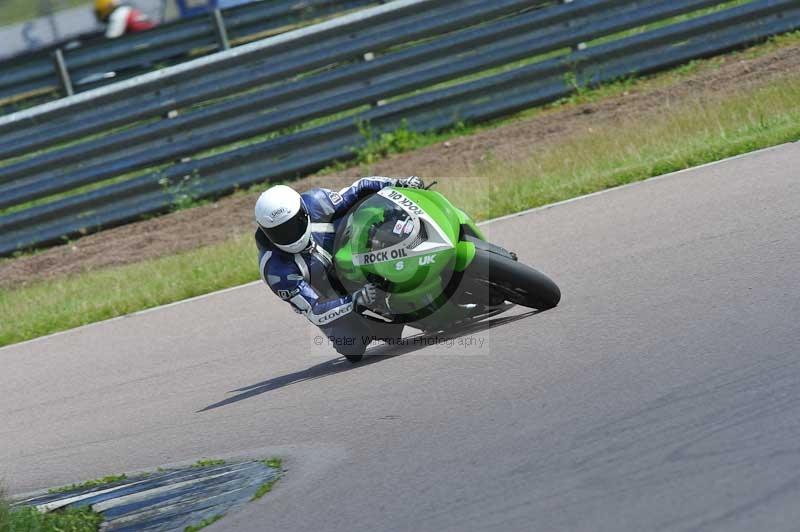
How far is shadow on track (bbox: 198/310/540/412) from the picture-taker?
24.0 feet

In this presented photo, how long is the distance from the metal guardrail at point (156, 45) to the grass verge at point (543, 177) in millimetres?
3373

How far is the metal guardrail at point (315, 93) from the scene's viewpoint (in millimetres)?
14359

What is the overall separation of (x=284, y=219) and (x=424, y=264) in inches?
35.7

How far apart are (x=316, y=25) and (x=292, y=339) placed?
271 inches

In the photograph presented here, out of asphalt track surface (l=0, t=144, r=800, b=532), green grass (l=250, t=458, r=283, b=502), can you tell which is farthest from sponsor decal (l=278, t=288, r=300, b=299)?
green grass (l=250, t=458, r=283, b=502)

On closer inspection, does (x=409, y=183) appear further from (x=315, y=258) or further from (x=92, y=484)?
(x=92, y=484)

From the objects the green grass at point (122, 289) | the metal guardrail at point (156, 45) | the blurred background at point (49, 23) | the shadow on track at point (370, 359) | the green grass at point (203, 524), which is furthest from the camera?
the blurred background at point (49, 23)

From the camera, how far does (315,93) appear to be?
14.5m

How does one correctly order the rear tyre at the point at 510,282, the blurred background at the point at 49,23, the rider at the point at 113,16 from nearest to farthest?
the rear tyre at the point at 510,282
the blurred background at the point at 49,23
the rider at the point at 113,16

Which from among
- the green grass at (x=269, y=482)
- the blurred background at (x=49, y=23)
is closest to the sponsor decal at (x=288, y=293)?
the green grass at (x=269, y=482)

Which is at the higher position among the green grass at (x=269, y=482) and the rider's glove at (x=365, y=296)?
the rider's glove at (x=365, y=296)

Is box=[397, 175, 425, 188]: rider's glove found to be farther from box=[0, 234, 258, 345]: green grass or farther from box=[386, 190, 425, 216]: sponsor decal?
box=[0, 234, 258, 345]: green grass

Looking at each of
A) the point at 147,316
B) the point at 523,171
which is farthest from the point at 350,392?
the point at 523,171

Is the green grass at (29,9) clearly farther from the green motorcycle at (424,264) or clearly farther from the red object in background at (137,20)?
the green motorcycle at (424,264)
